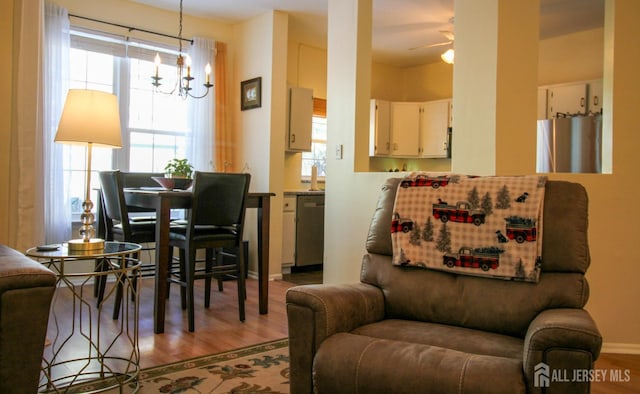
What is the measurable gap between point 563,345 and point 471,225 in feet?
2.32

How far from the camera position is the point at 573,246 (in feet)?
6.23

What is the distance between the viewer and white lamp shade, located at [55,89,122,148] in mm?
2184

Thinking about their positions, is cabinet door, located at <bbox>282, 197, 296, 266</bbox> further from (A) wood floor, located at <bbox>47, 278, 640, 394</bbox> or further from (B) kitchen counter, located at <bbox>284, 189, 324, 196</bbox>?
(A) wood floor, located at <bbox>47, 278, 640, 394</bbox>

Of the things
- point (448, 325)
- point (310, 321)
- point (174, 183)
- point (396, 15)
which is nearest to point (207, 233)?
point (174, 183)

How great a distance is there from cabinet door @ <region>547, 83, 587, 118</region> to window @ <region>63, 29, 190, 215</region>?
12.3 feet

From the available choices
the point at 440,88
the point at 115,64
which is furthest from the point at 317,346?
the point at 440,88

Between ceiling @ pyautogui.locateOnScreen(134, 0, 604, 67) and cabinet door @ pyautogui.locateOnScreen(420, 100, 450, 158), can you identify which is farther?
cabinet door @ pyautogui.locateOnScreen(420, 100, 450, 158)

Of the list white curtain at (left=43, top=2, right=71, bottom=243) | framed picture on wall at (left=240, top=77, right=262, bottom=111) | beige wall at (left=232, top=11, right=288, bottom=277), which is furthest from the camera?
framed picture on wall at (left=240, top=77, right=262, bottom=111)

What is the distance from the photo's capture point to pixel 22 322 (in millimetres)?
1696

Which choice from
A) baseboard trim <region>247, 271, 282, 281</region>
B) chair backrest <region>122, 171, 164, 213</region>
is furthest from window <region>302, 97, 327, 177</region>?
chair backrest <region>122, 171, 164, 213</region>

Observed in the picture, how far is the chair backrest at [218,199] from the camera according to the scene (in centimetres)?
315

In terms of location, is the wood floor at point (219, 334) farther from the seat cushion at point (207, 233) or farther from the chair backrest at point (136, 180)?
the chair backrest at point (136, 180)

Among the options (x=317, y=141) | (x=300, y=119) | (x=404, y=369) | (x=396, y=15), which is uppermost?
(x=396, y=15)

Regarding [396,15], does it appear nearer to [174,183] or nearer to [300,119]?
[300,119]
